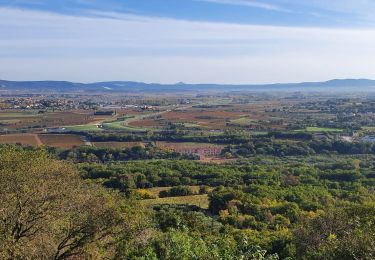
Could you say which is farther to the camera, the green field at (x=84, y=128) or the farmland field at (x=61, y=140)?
the green field at (x=84, y=128)

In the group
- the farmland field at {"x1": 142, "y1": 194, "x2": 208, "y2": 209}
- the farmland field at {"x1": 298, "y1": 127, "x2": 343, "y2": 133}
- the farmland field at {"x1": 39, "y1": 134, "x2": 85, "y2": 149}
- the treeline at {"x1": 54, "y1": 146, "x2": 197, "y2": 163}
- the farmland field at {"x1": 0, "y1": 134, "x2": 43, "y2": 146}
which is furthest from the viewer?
the farmland field at {"x1": 298, "y1": 127, "x2": 343, "y2": 133}

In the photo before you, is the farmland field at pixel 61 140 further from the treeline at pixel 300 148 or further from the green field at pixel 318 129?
the green field at pixel 318 129

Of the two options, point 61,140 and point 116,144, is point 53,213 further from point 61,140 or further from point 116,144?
point 61,140

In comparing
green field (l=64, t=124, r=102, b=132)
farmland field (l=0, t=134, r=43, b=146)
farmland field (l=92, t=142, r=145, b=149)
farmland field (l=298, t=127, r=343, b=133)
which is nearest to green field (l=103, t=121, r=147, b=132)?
green field (l=64, t=124, r=102, b=132)

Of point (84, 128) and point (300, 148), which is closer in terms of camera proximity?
point (300, 148)

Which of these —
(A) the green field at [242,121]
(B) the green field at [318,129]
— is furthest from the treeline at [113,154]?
(A) the green field at [242,121]

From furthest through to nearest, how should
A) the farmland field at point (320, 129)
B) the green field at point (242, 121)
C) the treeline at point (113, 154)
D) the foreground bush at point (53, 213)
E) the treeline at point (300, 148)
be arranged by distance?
the green field at point (242, 121) → the farmland field at point (320, 129) → the treeline at point (300, 148) → the treeline at point (113, 154) → the foreground bush at point (53, 213)

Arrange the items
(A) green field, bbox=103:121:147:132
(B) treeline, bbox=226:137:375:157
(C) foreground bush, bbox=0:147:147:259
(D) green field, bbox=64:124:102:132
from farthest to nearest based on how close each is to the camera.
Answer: (A) green field, bbox=103:121:147:132
(D) green field, bbox=64:124:102:132
(B) treeline, bbox=226:137:375:157
(C) foreground bush, bbox=0:147:147:259

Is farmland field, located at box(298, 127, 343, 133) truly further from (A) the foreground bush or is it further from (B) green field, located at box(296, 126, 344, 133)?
(A) the foreground bush

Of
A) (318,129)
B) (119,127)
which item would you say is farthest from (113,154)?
(318,129)

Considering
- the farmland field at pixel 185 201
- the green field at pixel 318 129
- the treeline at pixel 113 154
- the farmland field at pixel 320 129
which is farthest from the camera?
Answer: the farmland field at pixel 320 129

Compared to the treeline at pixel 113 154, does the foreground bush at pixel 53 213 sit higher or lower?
higher
